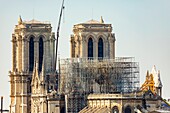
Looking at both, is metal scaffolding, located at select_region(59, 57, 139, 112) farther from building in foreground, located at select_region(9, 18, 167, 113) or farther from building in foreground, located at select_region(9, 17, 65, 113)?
building in foreground, located at select_region(9, 17, 65, 113)

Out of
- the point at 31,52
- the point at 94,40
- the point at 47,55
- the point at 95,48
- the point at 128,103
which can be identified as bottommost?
the point at 128,103

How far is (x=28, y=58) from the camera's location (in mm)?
155375

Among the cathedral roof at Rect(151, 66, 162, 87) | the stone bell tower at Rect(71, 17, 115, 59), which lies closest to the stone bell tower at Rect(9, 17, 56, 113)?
the stone bell tower at Rect(71, 17, 115, 59)

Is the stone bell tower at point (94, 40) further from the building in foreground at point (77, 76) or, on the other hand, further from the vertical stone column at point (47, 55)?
the vertical stone column at point (47, 55)

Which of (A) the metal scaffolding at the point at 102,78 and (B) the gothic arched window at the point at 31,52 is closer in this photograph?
(A) the metal scaffolding at the point at 102,78

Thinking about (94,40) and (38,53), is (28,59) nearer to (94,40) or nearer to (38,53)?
(38,53)

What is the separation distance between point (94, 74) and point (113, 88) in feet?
8.95

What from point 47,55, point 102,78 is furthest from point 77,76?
point 47,55

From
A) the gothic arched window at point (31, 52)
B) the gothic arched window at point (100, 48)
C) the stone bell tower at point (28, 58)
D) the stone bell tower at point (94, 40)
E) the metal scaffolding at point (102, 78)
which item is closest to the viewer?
the metal scaffolding at point (102, 78)

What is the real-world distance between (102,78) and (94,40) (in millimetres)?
9544

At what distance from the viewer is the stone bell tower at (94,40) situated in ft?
495

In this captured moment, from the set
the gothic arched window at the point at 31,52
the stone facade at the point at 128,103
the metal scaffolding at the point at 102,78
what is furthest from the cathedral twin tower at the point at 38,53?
the stone facade at the point at 128,103

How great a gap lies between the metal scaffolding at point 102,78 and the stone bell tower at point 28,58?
31.0ft

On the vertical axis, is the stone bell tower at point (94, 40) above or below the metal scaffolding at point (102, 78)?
above
